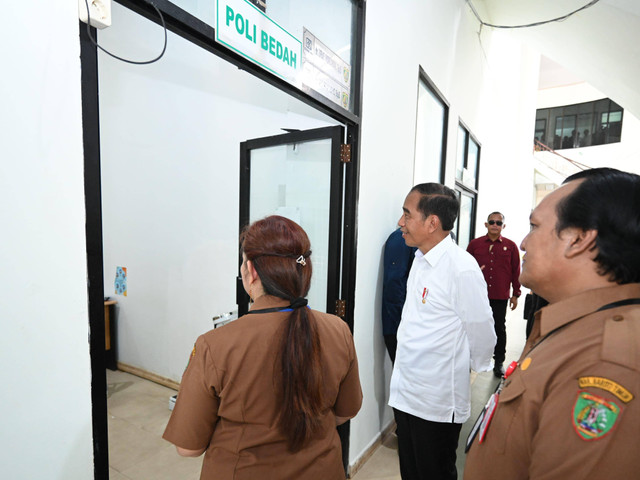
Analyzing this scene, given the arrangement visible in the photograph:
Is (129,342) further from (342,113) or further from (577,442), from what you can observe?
(577,442)

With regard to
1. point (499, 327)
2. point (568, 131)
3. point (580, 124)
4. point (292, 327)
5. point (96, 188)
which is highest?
point (580, 124)

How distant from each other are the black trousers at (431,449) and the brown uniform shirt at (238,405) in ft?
2.97

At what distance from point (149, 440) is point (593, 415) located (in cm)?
267

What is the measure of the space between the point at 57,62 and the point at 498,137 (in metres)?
6.69

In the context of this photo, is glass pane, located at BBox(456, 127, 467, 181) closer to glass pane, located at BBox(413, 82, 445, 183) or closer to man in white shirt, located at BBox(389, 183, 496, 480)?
glass pane, located at BBox(413, 82, 445, 183)

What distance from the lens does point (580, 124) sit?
14.2m

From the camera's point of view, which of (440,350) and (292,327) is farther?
(440,350)

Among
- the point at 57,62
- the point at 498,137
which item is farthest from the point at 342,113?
the point at 498,137

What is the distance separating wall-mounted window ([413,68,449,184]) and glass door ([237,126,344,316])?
1.02m

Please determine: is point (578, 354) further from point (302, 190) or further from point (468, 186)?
point (468, 186)

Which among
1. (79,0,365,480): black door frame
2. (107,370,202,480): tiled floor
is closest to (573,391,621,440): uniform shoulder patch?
(79,0,365,480): black door frame

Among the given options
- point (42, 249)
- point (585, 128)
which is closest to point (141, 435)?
point (42, 249)

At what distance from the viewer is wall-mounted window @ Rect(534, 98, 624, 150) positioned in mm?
13273

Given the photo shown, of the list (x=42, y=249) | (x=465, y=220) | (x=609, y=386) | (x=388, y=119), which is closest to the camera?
(x=609, y=386)
